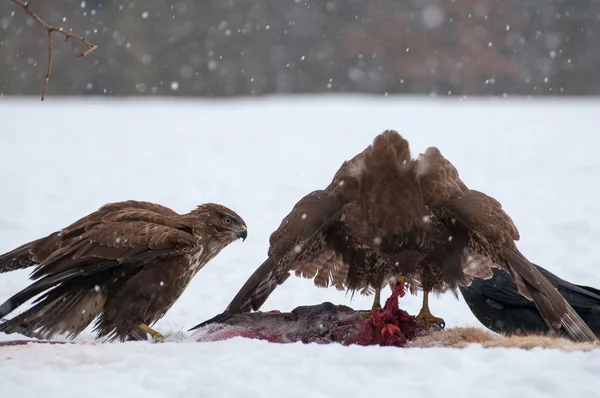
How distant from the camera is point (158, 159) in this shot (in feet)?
42.4

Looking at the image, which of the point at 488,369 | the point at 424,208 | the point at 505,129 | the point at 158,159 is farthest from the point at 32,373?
the point at 505,129

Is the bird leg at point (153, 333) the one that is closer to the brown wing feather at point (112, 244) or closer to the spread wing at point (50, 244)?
the brown wing feather at point (112, 244)

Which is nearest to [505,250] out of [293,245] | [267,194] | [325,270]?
[293,245]

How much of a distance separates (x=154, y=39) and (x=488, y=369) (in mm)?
25974

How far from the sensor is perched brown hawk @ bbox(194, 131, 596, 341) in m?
4.80

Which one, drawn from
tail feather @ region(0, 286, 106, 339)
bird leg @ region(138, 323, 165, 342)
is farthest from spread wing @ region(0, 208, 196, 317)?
bird leg @ region(138, 323, 165, 342)

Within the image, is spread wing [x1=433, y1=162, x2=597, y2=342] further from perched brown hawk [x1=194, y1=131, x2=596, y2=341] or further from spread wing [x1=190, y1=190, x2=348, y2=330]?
spread wing [x1=190, y1=190, x2=348, y2=330]

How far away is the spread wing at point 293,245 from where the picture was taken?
199 inches

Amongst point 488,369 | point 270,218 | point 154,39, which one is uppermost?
point 154,39

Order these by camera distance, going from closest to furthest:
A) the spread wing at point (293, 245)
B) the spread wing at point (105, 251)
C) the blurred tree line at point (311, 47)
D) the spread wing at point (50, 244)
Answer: the spread wing at point (105, 251), the spread wing at point (293, 245), the spread wing at point (50, 244), the blurred tree line at point (311, 47)

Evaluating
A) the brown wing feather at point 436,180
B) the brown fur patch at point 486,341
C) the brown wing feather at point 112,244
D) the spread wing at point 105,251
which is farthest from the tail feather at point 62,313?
the brown wing feather at point 436,180

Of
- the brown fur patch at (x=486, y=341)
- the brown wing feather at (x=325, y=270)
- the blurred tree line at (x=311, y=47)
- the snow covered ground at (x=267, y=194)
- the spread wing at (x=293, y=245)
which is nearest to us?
the snow covered ground at (x=267, y=194)

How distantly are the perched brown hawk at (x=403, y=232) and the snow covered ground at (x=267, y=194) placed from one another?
0.68 m

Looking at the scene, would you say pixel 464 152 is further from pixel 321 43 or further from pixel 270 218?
pixel 321 43
